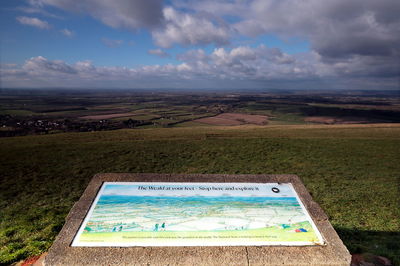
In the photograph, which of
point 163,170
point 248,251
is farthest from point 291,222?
point 163,170

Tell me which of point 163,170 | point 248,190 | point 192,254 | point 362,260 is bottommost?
point 163,170

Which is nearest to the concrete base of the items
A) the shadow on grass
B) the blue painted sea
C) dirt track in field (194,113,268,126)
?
the blue painted sea

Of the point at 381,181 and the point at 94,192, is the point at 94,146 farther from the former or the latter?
the point at 381,181

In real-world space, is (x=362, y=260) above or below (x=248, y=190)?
below

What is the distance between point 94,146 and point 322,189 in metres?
20.5

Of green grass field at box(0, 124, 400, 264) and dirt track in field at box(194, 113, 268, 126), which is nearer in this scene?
green grass field at box(0, 124, 400, 264)

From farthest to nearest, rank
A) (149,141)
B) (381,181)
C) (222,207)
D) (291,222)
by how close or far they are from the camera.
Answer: (149,141), (381,181), (222,207), (291,222)

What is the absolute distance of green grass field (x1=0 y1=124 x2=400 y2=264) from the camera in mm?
8875

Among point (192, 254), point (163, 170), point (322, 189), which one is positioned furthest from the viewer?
point (163, 170)

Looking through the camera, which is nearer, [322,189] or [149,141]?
[322,189]

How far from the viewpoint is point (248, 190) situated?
22.9ft

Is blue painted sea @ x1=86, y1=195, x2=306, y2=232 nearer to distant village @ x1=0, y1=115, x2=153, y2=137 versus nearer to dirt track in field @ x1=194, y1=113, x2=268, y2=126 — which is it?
distant village @ x1=0, y1=115, x2=153, y2=137

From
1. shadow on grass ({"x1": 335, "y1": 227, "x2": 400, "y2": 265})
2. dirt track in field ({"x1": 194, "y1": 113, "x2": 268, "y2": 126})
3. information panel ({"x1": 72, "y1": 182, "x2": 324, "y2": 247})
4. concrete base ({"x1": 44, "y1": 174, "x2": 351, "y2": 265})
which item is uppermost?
information panel ({"x1": 72, "y1": 182, "x2": 324, "y2": 247})

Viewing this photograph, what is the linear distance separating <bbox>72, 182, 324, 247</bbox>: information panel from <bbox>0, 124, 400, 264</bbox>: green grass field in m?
2.89
